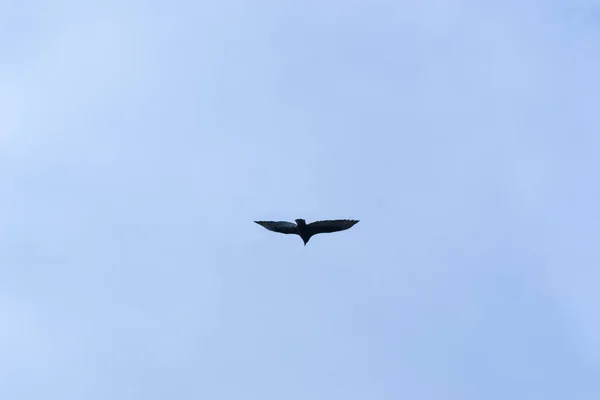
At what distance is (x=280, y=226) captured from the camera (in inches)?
2987

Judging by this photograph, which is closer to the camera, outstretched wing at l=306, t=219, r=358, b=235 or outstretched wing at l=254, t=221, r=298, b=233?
outstretched wing at l=306, t=219, r=358, b=235

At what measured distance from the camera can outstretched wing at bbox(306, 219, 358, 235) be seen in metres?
73.0

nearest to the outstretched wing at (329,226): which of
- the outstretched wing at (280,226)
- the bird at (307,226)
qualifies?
the bird at (307,226)

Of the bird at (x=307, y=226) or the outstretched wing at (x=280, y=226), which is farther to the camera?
the outstretched wing at (x=280, y=226)

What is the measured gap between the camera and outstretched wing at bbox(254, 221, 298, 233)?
2970 inches

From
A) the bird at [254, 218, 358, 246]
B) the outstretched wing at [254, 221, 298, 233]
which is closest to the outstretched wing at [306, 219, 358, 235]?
the bird at [254, 218, 358, 246]

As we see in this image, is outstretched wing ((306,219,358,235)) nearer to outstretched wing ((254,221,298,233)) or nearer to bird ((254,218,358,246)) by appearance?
bird ((254,218,358,246))

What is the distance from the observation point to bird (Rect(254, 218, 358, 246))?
240 ft

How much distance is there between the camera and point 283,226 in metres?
75.8


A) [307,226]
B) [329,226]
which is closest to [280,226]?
[307,226]

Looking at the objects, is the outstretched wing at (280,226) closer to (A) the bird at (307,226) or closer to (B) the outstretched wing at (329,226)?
(A) the bird at (307,226)

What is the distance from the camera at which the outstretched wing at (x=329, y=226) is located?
240ft

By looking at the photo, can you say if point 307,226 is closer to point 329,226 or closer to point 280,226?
point 329,226

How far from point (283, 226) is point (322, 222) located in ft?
13.9
